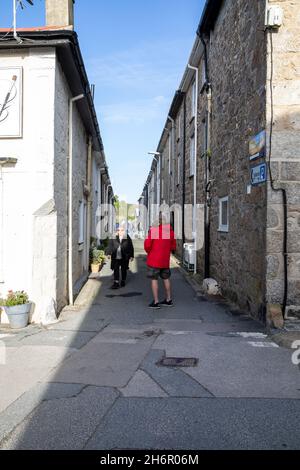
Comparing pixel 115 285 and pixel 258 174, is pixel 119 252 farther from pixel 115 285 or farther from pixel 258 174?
pixel 258 174

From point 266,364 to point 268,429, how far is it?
148cm

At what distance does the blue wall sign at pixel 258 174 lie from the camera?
6013 mm

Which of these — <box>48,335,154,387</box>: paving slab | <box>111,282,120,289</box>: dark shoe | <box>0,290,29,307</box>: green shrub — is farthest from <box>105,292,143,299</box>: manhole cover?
<box>48,335,154,387</box>: paving slab

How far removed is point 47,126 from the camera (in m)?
6.97

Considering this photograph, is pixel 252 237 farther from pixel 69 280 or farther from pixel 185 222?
pixel 185 222

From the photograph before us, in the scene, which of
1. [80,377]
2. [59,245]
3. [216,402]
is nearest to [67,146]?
[59,245]

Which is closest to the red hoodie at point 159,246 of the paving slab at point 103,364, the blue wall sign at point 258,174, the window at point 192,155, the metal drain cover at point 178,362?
the blue wall sign at point 258,174

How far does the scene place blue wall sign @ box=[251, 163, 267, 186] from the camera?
601cm

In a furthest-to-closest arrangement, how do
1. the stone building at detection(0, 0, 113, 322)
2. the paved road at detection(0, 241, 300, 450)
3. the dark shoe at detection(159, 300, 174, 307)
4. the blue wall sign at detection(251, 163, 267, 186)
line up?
the dark shoe at detection(159, 300, 174, 307) < the stone building at detection(0, 0, 113, 322) < the blue wall sign at detection(251, 163, 267, 186) < the paved road at detection(0, 241, 300, 450)

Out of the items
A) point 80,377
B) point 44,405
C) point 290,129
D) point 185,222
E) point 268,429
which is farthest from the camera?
point 185,222

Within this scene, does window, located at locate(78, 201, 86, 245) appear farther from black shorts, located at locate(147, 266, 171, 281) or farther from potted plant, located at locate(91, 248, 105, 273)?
black shorts, located at locate(147, 266, 171, 281)

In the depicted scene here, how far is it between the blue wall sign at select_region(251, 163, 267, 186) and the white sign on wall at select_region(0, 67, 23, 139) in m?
3.87

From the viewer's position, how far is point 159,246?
26.2ft
